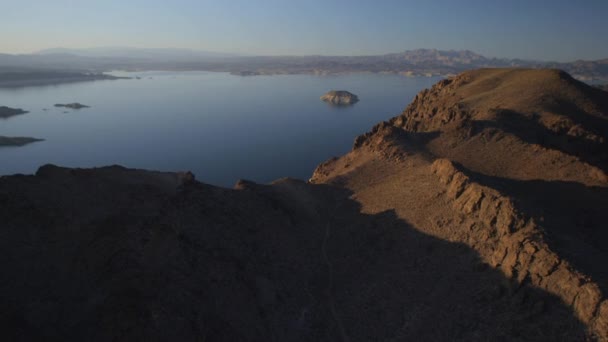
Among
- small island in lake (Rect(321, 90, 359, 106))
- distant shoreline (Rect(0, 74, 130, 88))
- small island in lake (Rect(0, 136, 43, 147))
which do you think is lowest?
small island in lake (Rect(0, 136, 43, 147))

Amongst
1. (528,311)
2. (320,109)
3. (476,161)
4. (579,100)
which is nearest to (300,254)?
(528,311)

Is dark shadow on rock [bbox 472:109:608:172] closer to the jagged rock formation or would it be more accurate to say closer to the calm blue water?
the jagged rock formation

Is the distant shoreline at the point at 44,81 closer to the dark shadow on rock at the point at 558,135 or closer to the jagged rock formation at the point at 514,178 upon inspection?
the jagged rock formation at the point at 514,178

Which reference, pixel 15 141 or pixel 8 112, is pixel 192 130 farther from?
pixel 8 112

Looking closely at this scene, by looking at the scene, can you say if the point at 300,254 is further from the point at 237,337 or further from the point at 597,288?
the point at 597,288

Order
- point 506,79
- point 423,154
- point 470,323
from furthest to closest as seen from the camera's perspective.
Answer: point 506,79 → point 423,154 → point 470,323

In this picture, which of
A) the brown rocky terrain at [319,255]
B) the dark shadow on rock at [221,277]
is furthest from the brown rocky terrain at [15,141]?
the dark shadow on rock at [221,277]

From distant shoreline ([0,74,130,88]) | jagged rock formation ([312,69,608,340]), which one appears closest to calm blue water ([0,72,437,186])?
distant shoreline ([0,74,130,88])
